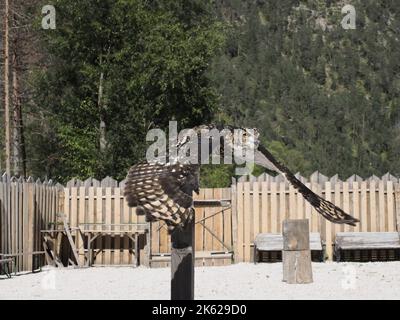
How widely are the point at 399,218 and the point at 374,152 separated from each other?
111 m

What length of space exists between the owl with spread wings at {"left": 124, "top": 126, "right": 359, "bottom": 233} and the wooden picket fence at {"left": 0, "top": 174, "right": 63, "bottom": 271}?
1138 centimetres

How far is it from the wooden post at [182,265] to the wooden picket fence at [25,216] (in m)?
11.0

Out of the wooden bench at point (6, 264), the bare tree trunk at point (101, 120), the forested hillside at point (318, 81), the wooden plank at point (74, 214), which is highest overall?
the forested hillside at point (318, 81)

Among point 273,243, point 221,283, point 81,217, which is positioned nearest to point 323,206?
point 221,283

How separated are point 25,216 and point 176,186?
13394 millimetres

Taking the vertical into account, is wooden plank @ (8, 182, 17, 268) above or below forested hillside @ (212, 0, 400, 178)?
below

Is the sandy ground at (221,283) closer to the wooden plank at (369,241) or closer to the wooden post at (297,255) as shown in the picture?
the wooden post at (297,255)

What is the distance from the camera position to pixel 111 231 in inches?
745

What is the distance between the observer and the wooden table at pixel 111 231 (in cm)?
1888

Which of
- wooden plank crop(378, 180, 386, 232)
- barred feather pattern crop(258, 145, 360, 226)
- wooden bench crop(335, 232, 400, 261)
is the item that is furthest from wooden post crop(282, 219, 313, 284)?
barred feather pattern crop(258, 145, 360, 226)

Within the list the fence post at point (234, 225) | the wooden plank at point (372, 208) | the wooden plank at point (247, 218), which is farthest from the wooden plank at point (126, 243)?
the wooden plank at point (372, 208)

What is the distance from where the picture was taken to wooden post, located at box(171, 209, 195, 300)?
5.34 meters

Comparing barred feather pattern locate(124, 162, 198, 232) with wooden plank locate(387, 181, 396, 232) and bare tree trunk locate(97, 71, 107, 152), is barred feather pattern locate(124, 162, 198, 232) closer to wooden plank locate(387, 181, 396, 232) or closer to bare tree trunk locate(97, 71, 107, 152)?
wooden plank locate(387, 181, 396, 232)

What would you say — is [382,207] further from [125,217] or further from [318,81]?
[318,81]
